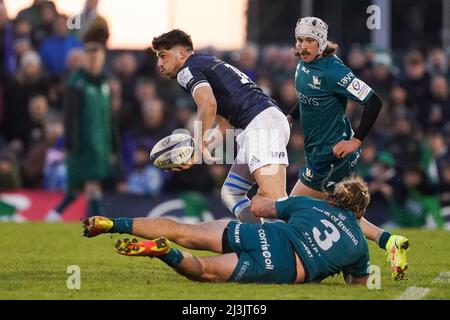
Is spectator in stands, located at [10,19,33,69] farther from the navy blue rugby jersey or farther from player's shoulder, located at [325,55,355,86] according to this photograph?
player's shoulder, located at [325,55,355,86]

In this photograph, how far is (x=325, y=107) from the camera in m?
12.4

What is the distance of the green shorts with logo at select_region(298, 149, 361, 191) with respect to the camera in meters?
12.5

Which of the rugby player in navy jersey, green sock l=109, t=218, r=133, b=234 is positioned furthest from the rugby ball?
green sock l=109, t=218, r=133, b=234

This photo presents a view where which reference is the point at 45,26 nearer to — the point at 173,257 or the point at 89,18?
the point at 89,18

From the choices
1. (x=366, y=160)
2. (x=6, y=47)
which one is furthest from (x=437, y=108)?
(x=6, y=47)

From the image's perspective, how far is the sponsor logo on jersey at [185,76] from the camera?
11945 mm

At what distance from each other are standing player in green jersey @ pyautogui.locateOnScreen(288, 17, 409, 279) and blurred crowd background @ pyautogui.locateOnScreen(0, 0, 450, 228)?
22.1 ft

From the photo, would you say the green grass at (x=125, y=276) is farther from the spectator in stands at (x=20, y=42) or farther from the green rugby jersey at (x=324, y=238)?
the spectator in stands at (x=20, y=42)

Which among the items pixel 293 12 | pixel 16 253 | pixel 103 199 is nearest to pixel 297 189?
pixel 16 253

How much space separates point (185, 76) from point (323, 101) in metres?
1.48

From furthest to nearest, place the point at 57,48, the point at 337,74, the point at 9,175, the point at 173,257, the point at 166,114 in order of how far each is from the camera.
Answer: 1. the point at 57,48
2. the point at 166,114
3. the point at 9,175
4. the point at 337,74
5. the point at 173,257

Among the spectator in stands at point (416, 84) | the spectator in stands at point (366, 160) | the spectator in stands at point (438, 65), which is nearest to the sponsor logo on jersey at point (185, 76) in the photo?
the spectator in stands at point (366, 160)

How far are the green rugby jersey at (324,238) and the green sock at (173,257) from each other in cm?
92
